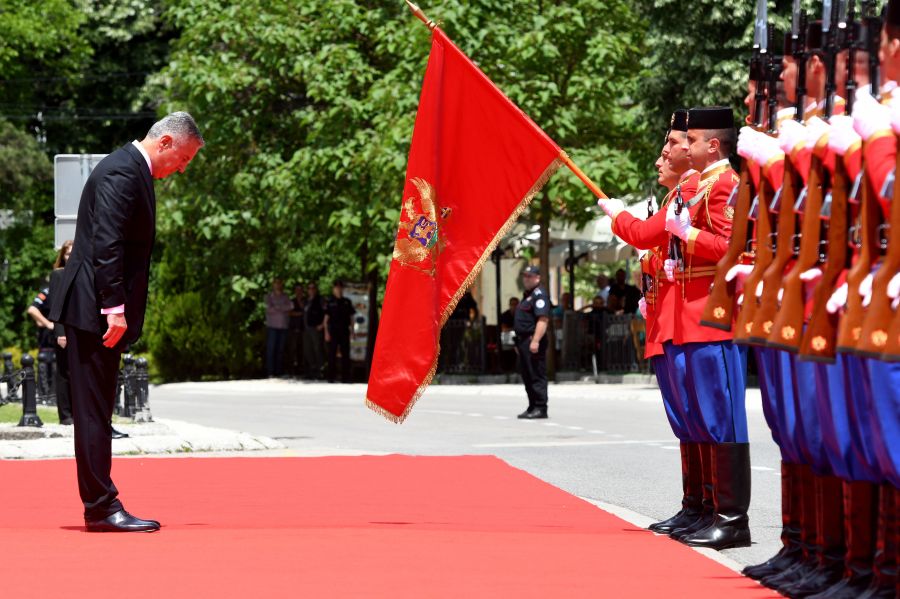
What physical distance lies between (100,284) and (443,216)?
2040 mm

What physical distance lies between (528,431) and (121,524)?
10821mm

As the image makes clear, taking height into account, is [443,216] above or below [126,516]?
above

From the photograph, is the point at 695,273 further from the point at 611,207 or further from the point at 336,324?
the point at 336,324

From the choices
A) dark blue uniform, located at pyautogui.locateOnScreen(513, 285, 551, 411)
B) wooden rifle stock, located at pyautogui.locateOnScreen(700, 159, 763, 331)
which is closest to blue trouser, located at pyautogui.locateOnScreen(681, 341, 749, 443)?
wooden rifle stock, located at pyautogui.locateOnScreen(700, 159, 763, 331)

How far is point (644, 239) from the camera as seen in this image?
854 cm

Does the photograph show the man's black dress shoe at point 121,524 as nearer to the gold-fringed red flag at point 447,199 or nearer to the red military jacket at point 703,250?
the gold-fringed red flag at point 447,199

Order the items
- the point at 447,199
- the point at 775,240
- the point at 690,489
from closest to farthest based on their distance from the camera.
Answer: the point at 775,240, the point at 690,489, the point at 447,199

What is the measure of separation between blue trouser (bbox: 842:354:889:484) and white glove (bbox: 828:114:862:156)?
0.71 m

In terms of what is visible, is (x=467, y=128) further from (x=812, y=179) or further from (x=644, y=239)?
(x=812, y=179)

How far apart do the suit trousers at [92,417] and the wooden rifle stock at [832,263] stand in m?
3.89

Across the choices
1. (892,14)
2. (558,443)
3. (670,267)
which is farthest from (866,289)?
(558,443)

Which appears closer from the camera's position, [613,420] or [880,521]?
[880,521]

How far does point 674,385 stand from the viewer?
8.70 meters

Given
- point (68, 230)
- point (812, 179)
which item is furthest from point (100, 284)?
point (68, 230)
